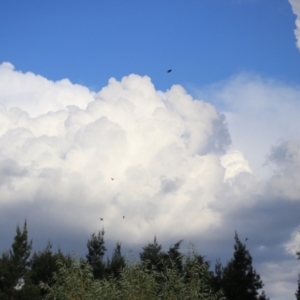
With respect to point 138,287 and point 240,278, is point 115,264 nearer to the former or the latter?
point 240,278

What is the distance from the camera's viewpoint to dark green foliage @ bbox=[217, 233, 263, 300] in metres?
53.8

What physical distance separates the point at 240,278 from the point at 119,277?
13171 millimetres

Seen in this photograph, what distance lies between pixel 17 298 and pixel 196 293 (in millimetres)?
26774

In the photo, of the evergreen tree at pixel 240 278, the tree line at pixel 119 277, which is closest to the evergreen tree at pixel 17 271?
the tree line at pixel 119 277

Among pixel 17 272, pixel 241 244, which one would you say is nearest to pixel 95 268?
pixel 17 272

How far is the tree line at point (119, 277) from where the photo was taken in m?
26.3

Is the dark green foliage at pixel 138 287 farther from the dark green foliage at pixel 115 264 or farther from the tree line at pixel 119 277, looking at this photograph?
the dark green foliage at pixel 115 264

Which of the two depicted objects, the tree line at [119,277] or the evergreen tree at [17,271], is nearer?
the tree line at [119,277]

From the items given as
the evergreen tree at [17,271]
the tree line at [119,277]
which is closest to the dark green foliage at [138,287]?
the tree line at [119,277]

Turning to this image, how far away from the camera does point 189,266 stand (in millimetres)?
27109

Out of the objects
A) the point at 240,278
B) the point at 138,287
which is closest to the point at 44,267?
the point at 240,278

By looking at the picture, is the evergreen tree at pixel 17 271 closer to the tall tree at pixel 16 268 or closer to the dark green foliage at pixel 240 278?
the tall tree at pixel 16 268

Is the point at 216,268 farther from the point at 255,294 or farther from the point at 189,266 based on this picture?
the point at 189,266

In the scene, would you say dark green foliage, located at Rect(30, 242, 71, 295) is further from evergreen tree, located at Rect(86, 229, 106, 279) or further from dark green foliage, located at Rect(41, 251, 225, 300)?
dark green foliage, located at Rect(41, 251, 225, 300)
